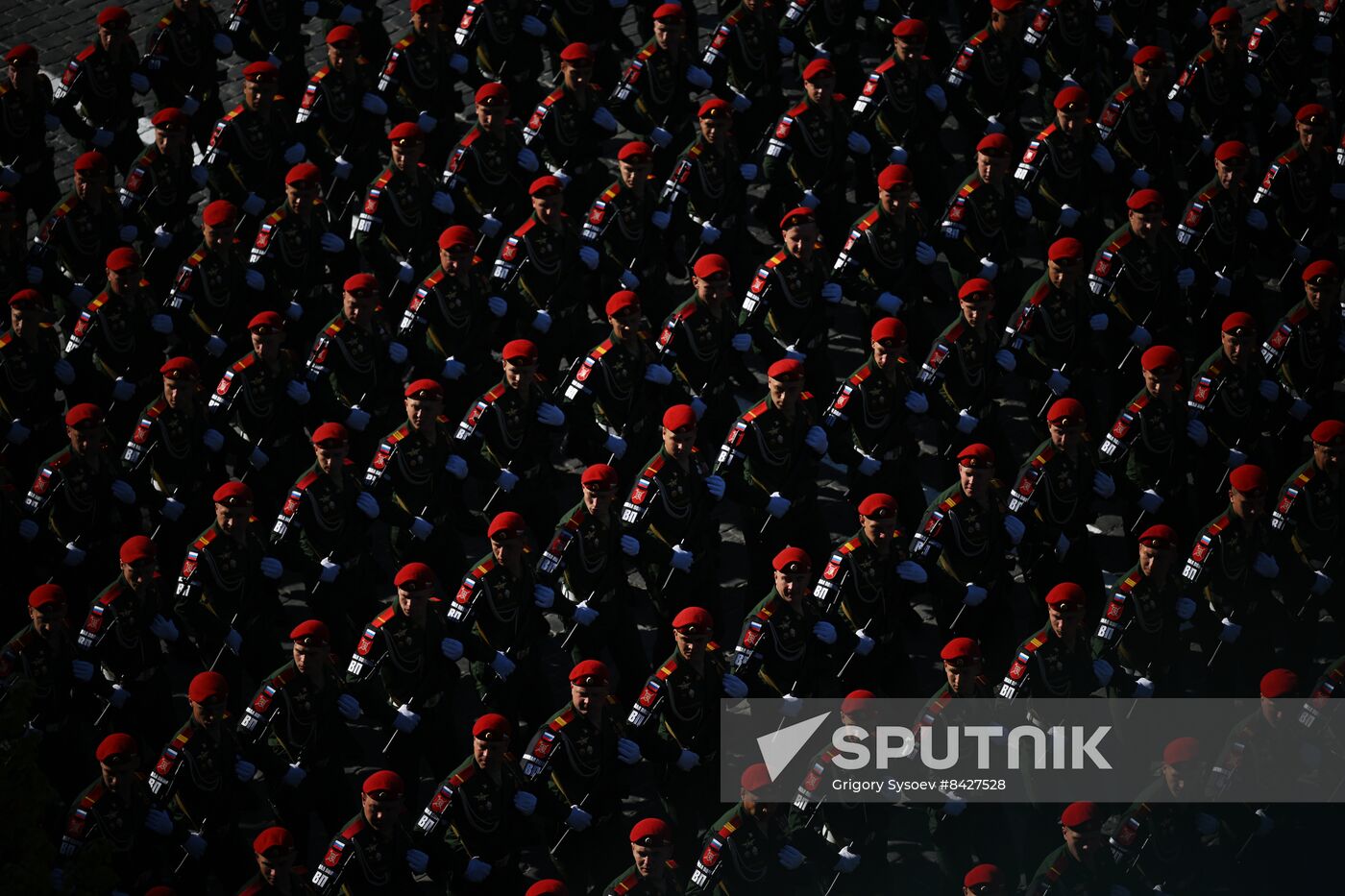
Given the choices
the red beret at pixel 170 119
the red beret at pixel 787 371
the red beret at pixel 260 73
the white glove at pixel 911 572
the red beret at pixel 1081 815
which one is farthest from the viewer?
the red beret at pixel 260 73

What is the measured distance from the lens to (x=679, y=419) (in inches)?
680

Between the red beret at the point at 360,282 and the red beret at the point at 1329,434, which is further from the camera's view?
the red beret at the point at 360,282

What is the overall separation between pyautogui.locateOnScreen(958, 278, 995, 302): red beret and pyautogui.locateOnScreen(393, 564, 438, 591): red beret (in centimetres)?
459

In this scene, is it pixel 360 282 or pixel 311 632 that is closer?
pixel 311 632

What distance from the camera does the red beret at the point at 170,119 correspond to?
803 inches

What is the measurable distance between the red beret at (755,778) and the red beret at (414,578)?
256cm

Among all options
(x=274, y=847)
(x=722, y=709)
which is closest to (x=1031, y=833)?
(x=722, y=709)

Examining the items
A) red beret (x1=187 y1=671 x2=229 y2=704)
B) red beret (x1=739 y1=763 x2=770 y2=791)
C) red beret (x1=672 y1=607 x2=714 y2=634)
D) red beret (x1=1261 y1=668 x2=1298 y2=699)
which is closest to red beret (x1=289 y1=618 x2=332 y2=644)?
red beret (x1=187 y1=671 x2=229 y2=704)

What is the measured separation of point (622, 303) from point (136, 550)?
13.1 ft

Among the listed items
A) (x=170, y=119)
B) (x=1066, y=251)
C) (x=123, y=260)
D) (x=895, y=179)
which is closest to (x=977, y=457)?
(x=1066, y=251)

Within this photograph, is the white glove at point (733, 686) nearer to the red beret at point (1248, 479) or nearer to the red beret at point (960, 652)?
the red beret at point (960, 652)

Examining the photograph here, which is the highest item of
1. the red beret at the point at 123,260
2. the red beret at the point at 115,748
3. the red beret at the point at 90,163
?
the red beret at the point at 90,163

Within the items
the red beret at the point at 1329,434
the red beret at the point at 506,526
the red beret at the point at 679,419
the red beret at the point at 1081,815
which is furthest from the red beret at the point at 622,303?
the red beret at the point at 1081,815

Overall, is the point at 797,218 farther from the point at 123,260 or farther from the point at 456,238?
the point at 123,260
